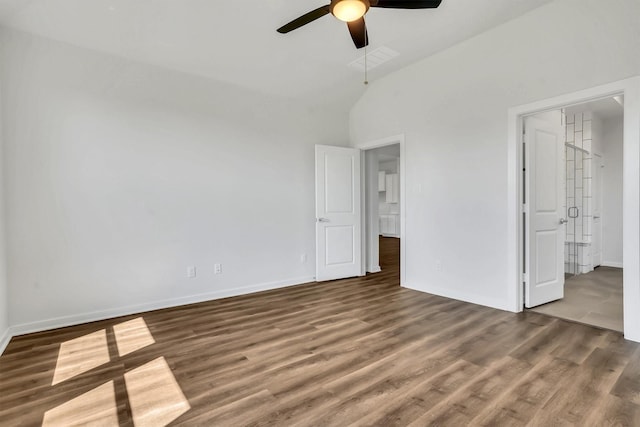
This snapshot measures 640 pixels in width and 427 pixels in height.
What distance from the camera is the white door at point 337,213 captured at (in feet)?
16.1

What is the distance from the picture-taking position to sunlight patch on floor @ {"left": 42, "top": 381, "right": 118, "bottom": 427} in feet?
5.63

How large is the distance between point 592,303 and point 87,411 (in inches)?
189

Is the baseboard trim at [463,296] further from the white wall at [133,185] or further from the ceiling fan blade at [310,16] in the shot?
the ceiling fan blade at [310,16]

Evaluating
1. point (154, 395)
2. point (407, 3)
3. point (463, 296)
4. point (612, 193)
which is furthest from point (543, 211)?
point (154, 395)

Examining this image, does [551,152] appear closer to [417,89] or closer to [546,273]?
[546,273]

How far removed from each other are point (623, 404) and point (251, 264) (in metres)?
Answer: 3.71

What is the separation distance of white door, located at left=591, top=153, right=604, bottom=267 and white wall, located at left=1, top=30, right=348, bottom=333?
17.1 feet

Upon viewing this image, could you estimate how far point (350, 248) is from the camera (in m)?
5.18

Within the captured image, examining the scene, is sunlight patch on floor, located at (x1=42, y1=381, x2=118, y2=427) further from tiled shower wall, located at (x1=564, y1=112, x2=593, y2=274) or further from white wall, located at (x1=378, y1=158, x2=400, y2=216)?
white wall, located at (x1=378, y1=158, x2=400, y2=216)

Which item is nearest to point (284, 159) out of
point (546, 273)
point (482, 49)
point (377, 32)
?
point (377, 32)

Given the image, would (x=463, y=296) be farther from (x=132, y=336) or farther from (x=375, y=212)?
(x=132, y=336)

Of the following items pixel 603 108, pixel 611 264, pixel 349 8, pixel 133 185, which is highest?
pixel 603 108

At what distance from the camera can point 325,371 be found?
223 cm

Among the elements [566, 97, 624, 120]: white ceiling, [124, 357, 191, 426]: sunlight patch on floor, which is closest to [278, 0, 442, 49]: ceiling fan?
[124, 357, 191, 426]: sunlight patch on floor
